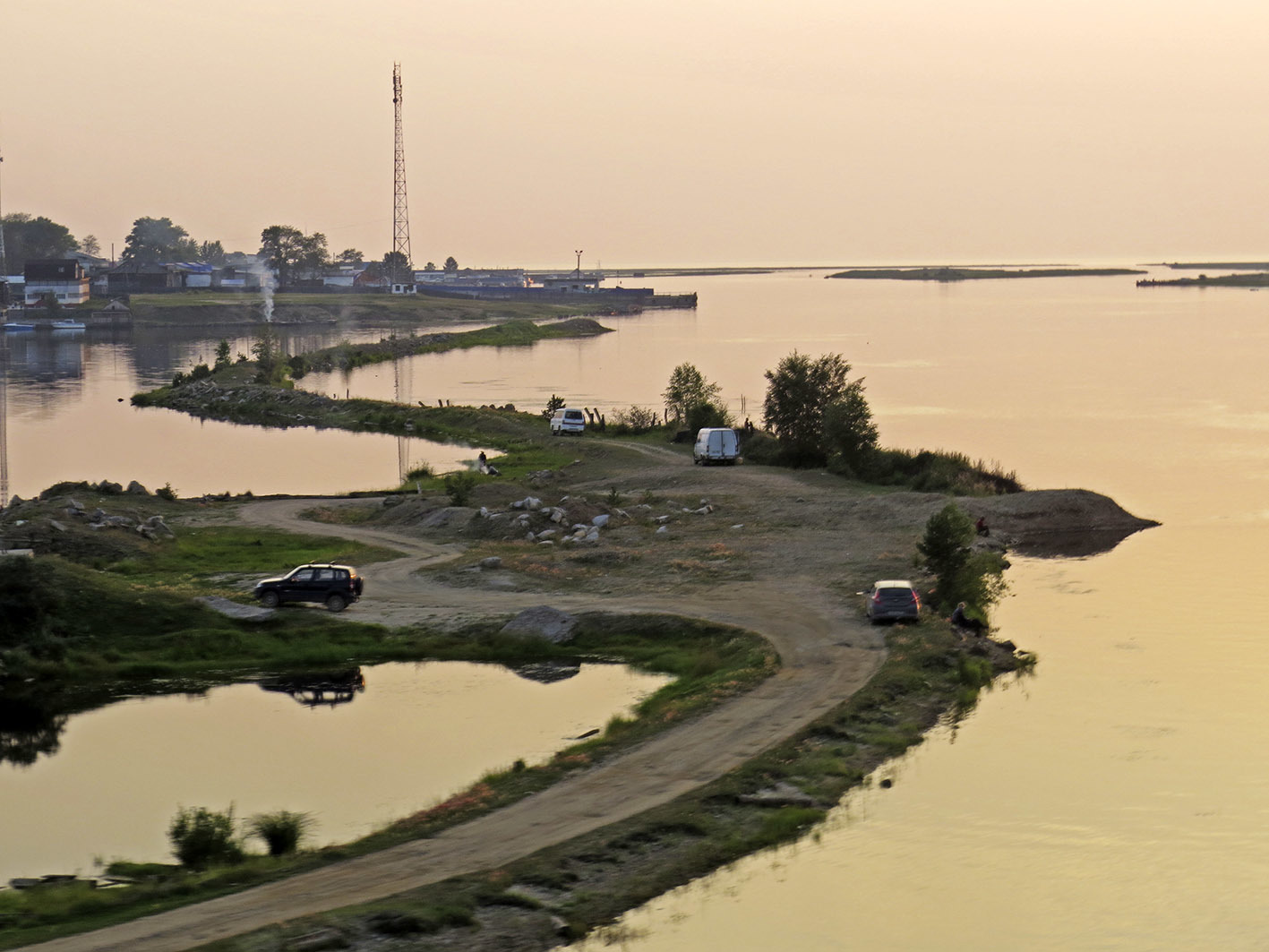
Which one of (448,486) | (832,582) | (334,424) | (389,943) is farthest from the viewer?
(334,424)

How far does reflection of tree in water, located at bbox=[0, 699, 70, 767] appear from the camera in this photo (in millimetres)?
34500

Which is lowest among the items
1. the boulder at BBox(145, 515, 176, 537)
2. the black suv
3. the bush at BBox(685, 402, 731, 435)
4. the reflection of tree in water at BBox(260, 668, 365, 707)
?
→ the reflection of tree in water at BBox(260, 668, 365, 707)

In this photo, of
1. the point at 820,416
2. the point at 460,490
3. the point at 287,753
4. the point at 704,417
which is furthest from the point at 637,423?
the point at 287,753

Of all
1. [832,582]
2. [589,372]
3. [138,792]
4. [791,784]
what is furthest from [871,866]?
[589,372]

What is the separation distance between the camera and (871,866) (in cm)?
2738

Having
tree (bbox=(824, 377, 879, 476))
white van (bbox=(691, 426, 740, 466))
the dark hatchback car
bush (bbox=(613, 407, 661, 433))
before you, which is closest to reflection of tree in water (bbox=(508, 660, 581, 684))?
the dark hatchback car

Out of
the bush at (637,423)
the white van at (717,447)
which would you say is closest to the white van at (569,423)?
the bush at (637,423)

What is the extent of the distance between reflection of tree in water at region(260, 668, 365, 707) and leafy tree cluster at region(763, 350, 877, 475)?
3694 cm

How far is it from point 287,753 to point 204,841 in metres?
7.16

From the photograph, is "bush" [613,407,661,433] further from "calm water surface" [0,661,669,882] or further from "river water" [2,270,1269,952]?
"calm water surface" [0,661,669,882]

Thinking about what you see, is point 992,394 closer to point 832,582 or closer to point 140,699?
point 832,582

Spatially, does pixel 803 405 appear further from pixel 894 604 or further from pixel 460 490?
pixel 894 604

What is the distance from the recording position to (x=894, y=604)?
42094 mm

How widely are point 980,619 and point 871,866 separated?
60.3 ft
